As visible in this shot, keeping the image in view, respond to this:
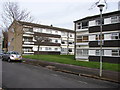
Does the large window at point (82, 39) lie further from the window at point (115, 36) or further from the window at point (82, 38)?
the window at point (115, 36)

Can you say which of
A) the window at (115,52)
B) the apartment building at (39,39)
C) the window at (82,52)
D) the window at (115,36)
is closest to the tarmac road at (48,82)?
the window at (115,52)

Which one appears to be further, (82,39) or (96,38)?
(82,39)

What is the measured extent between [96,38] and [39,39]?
13.6m

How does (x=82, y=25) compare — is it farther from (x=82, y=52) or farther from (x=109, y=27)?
(x=109, y=27)

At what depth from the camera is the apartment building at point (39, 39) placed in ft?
134

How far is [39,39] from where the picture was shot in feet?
111

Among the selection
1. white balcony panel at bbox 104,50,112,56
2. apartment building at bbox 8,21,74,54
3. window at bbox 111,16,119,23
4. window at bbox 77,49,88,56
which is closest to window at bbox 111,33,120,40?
window at bbox 111,16,119,23

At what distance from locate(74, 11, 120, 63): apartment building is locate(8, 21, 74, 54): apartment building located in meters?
10.4

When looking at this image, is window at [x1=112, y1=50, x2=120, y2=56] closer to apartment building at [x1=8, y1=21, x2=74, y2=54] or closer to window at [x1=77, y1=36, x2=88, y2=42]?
window at [x1=77, y1=36, x2=88, y2=42]

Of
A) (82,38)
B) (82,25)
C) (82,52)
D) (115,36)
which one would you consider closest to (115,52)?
(115,36)

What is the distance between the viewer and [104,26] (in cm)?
2409

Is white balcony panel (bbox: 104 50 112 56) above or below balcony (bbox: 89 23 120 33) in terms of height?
below

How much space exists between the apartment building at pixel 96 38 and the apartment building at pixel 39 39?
10.4 metres

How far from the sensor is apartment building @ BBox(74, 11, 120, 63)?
22.6m
